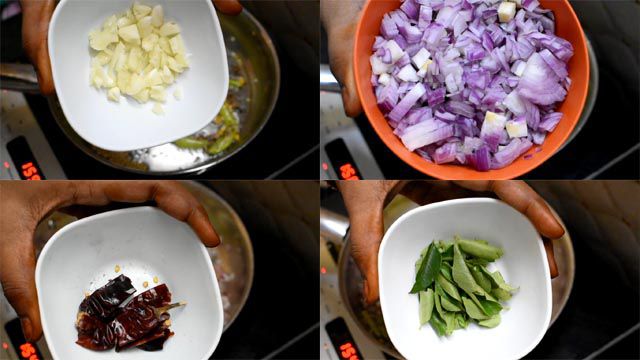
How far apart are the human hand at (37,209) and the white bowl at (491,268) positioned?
0.96 ft

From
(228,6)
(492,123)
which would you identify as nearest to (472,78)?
(492,123)

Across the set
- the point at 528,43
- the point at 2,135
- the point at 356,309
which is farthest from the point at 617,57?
the point at 2,135

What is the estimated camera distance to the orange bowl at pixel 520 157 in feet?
2.91

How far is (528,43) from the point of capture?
0.90 meters

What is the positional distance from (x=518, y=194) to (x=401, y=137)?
0.20 metres

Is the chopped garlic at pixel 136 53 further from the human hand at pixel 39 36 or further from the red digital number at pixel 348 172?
the red digital number at pixel 348 172

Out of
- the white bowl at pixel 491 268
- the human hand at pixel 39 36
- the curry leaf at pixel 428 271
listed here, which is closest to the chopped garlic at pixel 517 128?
the white bowl at pixel 491 268

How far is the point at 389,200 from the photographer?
3.50 ft

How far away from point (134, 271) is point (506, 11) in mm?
710

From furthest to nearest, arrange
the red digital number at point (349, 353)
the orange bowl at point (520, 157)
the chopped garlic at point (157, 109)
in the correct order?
the red digital number at point (349, 353)
the chopped garlic at point (157, 109)
the orange bowl at point (520, 157)

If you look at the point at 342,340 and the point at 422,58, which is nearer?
the point at 422,58

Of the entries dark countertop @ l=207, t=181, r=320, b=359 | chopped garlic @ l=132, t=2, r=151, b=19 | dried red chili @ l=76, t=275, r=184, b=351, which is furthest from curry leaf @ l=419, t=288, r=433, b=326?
chopped garlic @ l=132, t=2, r=151, b=19

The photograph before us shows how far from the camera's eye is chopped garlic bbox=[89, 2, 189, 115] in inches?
37.9

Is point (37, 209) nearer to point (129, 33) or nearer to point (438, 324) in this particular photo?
point (129, 33)
